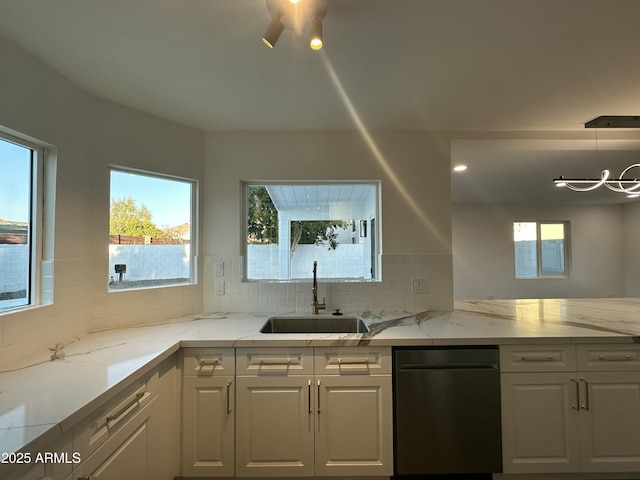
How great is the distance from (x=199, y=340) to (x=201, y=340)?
1cm

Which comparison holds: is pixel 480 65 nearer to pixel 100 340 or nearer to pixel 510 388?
pixel 510 388

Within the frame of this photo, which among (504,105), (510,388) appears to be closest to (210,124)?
(504,105)

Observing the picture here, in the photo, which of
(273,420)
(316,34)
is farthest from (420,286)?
(316,34)

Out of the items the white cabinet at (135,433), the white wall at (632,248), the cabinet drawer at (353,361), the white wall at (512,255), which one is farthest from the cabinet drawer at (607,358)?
the white wall at (632,248)

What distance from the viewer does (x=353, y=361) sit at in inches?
61.4

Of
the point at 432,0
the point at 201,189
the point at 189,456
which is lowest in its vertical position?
the point at 189,456

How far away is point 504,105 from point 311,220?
161 centimetres

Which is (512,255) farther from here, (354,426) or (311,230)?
(354,426)

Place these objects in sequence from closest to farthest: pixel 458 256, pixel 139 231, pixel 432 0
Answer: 1. pixel 432 0
2. pixel 139 231
3. pixel 458 256

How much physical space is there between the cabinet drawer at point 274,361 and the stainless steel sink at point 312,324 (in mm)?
474

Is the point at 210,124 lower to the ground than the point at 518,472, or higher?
higher

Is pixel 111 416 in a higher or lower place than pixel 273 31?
lower

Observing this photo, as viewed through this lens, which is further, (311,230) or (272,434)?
(311,230)

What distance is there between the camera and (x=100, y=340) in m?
1.56
